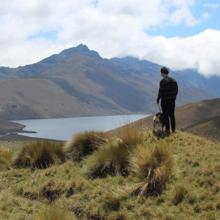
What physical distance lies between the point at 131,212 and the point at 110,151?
135 inches

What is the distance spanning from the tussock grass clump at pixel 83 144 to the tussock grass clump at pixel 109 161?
1.79 metres

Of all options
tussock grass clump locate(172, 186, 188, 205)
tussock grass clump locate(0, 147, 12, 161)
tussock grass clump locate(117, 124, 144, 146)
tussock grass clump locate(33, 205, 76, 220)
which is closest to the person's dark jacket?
tussock grass clump locate(117, 124, 144, 146)

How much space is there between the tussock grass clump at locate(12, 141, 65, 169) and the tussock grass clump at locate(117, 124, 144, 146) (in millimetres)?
2707

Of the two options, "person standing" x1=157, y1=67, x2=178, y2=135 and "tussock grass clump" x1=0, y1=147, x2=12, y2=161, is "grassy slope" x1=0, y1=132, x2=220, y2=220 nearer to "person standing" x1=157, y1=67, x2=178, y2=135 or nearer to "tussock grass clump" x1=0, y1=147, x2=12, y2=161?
"person standing" x1=157, y1=67, x2=178, y2=135

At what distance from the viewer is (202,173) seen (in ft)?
38.6

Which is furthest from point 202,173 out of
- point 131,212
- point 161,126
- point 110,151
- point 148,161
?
point 161,126

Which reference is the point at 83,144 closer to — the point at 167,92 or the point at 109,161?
the point at 109,161

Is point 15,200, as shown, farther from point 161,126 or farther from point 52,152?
point 161,126

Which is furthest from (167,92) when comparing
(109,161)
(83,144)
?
(109,161)

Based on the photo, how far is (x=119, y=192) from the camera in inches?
455

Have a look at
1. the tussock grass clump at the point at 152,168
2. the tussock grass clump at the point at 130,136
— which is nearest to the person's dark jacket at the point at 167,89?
the tussock grass clump at the point at 130,136

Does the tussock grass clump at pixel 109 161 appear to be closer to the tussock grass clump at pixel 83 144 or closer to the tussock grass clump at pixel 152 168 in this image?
the tussock grass clump at pixel 152 168

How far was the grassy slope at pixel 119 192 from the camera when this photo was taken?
Answer: 1038 cm

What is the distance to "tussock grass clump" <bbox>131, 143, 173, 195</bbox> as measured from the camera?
37.8ft
